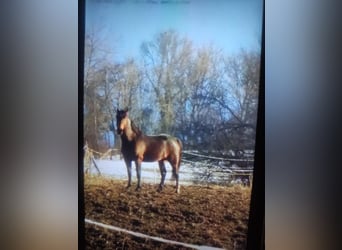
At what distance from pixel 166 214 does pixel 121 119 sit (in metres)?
0.42

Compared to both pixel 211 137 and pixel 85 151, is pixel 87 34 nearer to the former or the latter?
pixel 85 151

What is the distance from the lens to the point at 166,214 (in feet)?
5.21

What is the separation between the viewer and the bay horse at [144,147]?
1.57 meters

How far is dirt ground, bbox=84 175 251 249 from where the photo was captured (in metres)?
1.56

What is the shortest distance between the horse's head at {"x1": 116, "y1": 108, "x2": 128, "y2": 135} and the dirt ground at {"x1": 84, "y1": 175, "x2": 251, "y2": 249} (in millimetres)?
215
